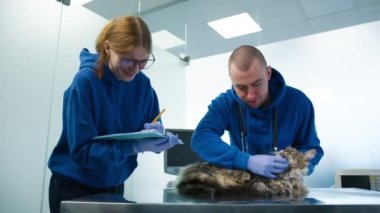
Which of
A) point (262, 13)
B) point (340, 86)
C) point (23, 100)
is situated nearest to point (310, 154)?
point (23, 100)

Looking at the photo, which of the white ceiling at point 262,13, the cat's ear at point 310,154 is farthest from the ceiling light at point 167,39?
the cat's ear at point 310,154

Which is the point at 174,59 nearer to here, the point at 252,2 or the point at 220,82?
the point at 220,82

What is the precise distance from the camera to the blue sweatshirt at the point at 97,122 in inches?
33.3

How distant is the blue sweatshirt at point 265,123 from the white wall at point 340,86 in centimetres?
152

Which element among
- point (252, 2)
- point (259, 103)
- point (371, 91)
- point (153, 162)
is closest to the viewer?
point (259, 103)

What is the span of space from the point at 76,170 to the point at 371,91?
2.62m

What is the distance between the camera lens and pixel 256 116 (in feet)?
3.49

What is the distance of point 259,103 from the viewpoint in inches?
41.3

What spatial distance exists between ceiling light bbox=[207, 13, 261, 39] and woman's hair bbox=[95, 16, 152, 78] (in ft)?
10.9

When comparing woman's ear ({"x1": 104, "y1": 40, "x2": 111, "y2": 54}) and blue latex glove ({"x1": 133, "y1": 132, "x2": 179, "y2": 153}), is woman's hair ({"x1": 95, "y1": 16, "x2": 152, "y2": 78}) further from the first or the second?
blue latex glove ({"x1": 133, "y1": 132, "x2": 179, "y2": 153})

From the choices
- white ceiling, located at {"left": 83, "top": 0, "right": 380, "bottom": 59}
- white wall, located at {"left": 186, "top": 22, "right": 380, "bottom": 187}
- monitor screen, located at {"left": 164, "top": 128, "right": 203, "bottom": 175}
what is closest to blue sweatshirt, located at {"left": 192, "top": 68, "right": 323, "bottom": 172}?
monitor screen, located at {"left": 164, "top": 128, "right": 203, "bottom": 175}

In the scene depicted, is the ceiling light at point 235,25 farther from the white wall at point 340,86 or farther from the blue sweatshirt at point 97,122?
the blue sweatshirt at point 97,122

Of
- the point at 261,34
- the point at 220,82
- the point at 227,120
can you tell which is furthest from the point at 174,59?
the point at 227,120

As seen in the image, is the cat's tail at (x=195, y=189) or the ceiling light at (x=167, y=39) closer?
the cat's tail at (x=195, y=189)
